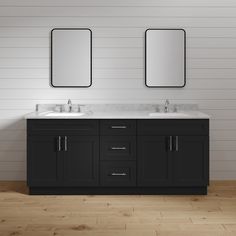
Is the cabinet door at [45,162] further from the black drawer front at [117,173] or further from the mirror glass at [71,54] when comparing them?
the mirror glass at [71,54]

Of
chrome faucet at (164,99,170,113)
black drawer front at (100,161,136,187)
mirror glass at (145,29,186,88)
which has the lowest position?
black drawer front at (100,161,136,187)

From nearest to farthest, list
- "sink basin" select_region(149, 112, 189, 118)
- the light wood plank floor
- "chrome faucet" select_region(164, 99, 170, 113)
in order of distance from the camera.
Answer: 1. the light wood plank floor
2. "sink basin" select_region(149, 112, 189, 118)
3. "chrome faucet" select_region(164, 99, 170, 113)

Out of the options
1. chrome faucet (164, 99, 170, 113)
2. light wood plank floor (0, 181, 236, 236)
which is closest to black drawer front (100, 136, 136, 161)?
light wood plank floor (0, 181, 236, 236)

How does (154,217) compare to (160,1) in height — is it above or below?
below

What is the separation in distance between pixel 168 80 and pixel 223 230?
1.85m

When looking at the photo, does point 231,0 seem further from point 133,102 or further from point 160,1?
point 133,102

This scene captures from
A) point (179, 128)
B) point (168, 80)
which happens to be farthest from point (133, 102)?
point (179, 128)

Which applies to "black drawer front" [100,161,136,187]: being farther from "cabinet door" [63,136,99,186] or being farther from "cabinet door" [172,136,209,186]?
"cabinet door" [172,136,209,186]

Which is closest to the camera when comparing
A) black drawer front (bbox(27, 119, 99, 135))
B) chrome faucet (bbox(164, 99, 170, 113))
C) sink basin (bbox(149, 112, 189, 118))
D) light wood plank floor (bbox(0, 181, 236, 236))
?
light wood plank floor (bbox(0, 181, 236, 236))

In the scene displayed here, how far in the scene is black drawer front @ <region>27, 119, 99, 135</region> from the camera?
426cm

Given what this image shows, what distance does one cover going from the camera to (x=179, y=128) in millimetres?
4270

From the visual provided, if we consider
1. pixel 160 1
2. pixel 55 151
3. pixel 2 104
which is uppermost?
pixel 160 1

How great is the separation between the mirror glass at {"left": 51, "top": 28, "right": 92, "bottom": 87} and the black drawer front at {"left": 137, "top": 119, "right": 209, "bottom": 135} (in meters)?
0.84

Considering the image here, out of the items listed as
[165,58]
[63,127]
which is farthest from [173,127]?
[63,127]
